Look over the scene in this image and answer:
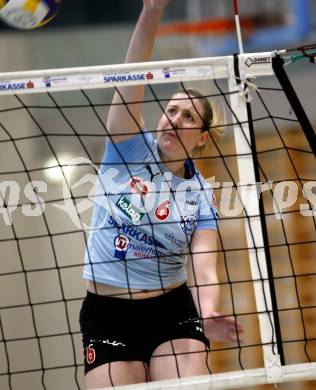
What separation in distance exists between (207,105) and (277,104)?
3.67 metres

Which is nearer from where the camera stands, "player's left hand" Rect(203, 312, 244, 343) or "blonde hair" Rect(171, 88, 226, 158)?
"player's left hand" Rect(203, 312, 244, 343)

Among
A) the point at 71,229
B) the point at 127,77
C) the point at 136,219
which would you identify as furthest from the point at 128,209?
the point at 71,229

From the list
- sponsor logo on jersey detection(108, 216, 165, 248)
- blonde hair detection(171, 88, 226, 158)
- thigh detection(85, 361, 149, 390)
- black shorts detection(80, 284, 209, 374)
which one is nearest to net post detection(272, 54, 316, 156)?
blonde hair detection(171, 88, 226, 158)

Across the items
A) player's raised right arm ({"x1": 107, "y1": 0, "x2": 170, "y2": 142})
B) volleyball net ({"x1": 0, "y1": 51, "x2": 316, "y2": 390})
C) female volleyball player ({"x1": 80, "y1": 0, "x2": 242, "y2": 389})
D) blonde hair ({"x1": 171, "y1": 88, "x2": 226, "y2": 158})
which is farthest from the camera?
volleyball net ({"x1": 0, "y1": 51, "x2": 316, "y2": 390})

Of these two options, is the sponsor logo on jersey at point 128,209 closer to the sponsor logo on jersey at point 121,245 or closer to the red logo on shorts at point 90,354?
the sponsor logo on jersey at point 121,245

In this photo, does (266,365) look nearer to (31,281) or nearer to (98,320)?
(98,320)

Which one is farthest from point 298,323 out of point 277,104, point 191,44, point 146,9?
point 146,9

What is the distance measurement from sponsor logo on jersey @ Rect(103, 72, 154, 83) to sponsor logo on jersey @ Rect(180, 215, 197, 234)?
0.56 m

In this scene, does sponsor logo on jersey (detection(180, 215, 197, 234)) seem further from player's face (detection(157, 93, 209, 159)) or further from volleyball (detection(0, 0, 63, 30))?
volleyball (detection(0, 0, 63, 30))

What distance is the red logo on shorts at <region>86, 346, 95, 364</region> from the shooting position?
3.47 meters

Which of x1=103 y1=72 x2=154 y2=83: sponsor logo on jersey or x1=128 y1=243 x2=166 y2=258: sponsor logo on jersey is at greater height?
x1=103 y1=72 x2=154 y2=83: sponsor logo on jersey

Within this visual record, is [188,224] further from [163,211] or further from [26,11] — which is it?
[26,11]

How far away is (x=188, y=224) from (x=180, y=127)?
0.38m

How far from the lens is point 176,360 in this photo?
11.3 feet
